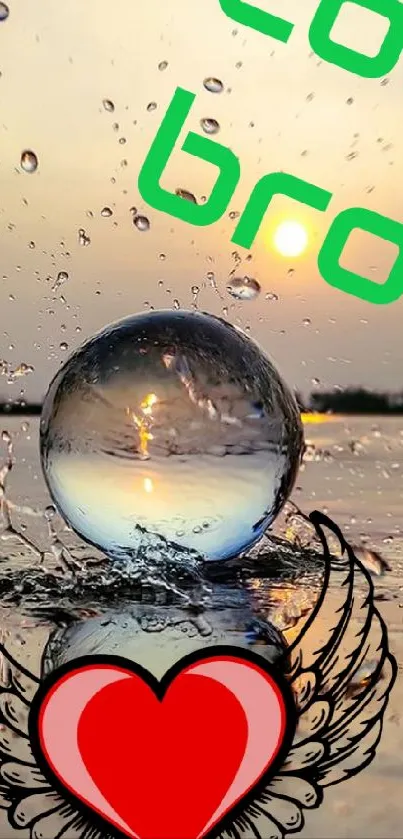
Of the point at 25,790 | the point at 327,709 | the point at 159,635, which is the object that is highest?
the point at 327,709

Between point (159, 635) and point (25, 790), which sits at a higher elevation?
point (25, 790)

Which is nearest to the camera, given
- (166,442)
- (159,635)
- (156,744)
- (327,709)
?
(156,744)

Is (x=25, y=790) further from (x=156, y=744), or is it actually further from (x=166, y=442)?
(x=166, y=442)

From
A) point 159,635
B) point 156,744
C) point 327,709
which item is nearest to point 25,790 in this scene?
point 156,744

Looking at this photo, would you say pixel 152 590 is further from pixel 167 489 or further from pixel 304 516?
pixel 304 516

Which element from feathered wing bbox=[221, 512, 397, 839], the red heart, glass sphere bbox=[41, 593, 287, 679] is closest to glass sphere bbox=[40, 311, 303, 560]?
glass sphere bbox=[41, 593, 287, 679]

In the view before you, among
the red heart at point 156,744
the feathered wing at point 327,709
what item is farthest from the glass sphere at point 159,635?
the red heart at point 156,744

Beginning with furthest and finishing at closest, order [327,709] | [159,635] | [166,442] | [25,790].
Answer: [166,442], [159,635], [327,709], [25,790]
